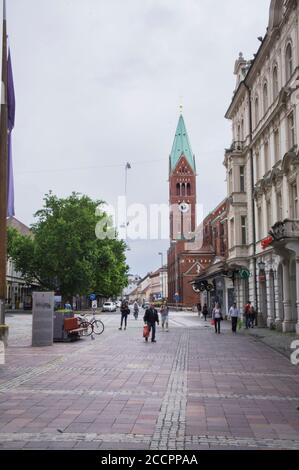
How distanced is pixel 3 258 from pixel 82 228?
4211cm

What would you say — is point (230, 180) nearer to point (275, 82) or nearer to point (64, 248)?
point (275, 82)

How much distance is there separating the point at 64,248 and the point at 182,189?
64937 millimetres

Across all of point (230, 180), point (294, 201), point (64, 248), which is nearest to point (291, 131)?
point (294, 201)

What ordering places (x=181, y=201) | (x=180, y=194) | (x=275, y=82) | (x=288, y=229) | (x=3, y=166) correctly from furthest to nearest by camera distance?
(x=180, y=194), (x=181, y=201), (x=275, y=82), (x=288, y=229), (x=3, y=166)

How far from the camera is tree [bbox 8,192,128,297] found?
191 ft

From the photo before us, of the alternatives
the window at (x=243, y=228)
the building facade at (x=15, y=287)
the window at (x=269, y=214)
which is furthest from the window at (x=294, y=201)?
the building facade at (x=15, y=287)

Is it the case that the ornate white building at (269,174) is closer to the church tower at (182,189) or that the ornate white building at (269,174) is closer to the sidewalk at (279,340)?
the sidewalk at (279,340)

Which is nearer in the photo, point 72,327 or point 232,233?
point 72,327

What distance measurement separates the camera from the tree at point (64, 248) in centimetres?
5812

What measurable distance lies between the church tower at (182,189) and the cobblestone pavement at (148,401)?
99775 mm

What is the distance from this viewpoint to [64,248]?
5812 cm

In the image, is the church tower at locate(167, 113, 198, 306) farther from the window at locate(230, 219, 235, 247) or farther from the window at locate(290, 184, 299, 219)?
the window at locate(290, 184, 299, 219)

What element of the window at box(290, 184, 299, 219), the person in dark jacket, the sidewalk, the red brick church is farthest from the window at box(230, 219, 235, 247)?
the red brick church
